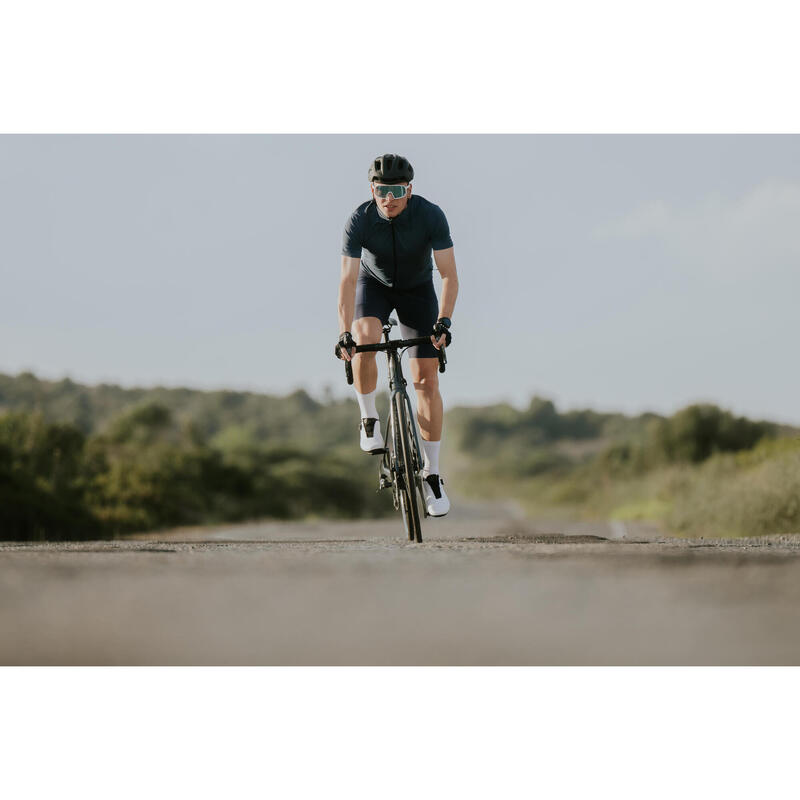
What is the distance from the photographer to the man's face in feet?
22.9

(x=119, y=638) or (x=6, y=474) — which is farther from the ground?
(x=6, y=474)

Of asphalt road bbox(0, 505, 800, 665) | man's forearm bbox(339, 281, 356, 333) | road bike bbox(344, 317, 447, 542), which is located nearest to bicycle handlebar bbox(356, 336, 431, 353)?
road bike bbox(344, 317, 447, 542)

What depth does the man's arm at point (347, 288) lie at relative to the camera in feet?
23.3

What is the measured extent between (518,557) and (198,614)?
64.1 inches

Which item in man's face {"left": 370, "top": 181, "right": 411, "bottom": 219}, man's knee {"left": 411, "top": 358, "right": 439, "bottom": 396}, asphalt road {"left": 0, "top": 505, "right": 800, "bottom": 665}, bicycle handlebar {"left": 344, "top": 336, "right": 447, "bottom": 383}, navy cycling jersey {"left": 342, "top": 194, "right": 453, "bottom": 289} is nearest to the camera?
asphalt road {"left": 0, "top": 505, "right": 800, "bottom": 665}

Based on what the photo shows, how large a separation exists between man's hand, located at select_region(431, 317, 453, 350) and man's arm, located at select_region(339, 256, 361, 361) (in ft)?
2.31

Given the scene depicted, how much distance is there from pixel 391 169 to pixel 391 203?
239mm

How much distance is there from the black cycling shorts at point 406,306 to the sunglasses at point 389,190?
610mm

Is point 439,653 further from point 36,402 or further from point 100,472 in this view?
point 36,402

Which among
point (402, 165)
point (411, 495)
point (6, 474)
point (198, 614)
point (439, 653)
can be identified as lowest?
point (439, 653)

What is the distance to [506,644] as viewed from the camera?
4.59m

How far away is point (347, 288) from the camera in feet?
23.3

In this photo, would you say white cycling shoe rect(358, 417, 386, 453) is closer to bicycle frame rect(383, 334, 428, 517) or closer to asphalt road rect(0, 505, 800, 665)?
bicycle frame rect(383, 334, 428, 517)

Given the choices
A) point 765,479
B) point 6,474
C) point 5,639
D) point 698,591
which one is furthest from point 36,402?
point 698,591
